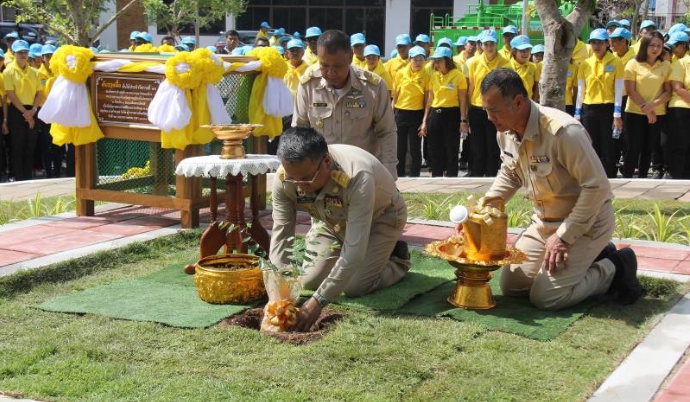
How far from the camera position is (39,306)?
5.83m

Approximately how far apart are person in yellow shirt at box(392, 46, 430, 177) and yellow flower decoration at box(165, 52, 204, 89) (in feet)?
17.2

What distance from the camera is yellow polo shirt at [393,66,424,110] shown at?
41.7 ft

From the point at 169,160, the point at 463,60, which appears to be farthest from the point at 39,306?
the point at 463,60

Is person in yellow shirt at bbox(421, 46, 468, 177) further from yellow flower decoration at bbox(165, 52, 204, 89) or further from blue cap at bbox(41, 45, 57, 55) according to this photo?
blue cap at bbox(41, 45, 57, 55)

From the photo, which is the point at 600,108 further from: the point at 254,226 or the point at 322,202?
the point at 322,202

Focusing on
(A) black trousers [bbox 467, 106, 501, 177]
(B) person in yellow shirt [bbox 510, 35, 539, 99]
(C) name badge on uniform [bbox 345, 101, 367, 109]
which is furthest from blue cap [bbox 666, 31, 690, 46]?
(C) name badge on uniform [bbox 345, 101, 367, 109]

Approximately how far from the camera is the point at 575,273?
559cm

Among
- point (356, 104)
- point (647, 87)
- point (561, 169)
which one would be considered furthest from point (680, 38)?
point (561, 169)

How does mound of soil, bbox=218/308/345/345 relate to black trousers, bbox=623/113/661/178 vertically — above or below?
below

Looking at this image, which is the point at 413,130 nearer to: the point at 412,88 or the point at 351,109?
the point at 412,88

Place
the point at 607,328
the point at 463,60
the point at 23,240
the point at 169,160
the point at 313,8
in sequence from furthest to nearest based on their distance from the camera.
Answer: the point at 313,8 < the point at 463,60 < the point at 169,160 < the point at 23,240 < the point at 607,328

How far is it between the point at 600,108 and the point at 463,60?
2.65 m

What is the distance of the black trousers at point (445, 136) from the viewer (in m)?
12.5

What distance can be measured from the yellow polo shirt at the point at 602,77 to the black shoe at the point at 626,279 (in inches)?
254
